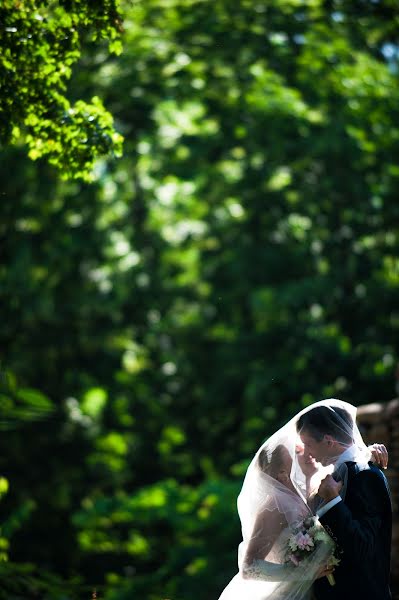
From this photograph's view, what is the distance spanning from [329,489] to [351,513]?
16 cm

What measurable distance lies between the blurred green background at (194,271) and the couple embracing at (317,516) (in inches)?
297

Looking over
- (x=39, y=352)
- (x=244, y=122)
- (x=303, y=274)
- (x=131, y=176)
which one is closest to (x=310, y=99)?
(x=244, y=122)

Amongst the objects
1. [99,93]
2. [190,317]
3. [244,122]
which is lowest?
[190,317]

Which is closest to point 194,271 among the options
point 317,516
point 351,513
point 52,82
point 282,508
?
point 52,82

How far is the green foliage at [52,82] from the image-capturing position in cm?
503

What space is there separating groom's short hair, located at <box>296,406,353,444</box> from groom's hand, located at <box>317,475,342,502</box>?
30 cm

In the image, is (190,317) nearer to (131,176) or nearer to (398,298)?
(131,176)

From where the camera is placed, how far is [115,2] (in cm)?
514

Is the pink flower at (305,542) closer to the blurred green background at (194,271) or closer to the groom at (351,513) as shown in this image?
the groom at (351,513)

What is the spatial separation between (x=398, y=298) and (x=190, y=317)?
12.5 feet

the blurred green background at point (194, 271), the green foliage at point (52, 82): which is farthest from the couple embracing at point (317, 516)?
the blurred green background at point (194, 271)

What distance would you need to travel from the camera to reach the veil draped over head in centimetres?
411

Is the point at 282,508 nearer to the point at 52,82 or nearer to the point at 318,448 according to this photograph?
the point at 318,448

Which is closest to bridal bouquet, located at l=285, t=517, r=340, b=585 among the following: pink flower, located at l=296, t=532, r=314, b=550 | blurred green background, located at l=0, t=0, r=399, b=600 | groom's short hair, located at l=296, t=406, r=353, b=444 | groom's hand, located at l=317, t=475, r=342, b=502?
pink flower, located at l=296, t=532, r=314, b=550
